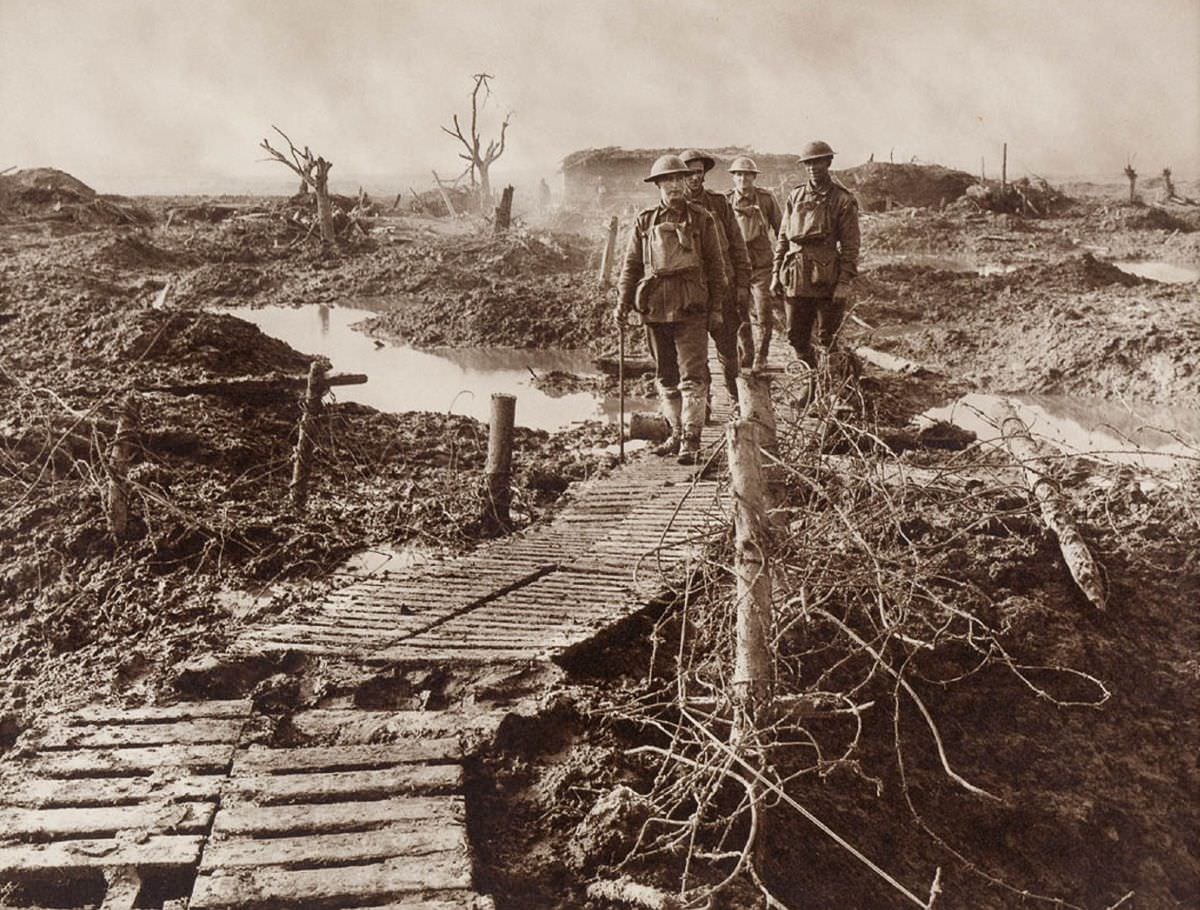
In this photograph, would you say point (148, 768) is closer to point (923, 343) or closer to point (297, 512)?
point (297, 512)

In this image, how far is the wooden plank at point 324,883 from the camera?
2.86 metres

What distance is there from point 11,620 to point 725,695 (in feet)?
14.3

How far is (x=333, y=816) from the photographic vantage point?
10.6ft

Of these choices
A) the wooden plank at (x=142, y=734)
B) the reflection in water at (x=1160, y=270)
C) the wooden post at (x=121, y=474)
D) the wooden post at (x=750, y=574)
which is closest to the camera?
the wooden post at (x=750, y=574)

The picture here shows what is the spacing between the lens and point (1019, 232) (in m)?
27.0

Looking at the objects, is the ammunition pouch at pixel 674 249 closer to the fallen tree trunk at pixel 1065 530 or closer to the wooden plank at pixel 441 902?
the fallen tree trunk at pixel 1065 530

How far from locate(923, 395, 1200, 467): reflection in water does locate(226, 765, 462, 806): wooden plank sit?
6.87 m

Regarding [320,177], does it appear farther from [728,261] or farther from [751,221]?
[728,261]

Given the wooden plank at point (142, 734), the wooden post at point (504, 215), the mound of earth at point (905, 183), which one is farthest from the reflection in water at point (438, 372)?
the mound of earth at point (905, 183)

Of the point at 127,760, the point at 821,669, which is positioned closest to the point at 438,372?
the point at 821,669

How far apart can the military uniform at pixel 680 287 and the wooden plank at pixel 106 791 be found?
13.8ft

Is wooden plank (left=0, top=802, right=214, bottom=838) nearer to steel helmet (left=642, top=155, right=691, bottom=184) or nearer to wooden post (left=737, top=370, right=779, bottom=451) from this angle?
wooden post (left=737, top=370, right=779, bottom=451)

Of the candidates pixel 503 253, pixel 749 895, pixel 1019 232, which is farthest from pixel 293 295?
pixel 1019 232

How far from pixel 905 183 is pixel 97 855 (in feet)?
119
